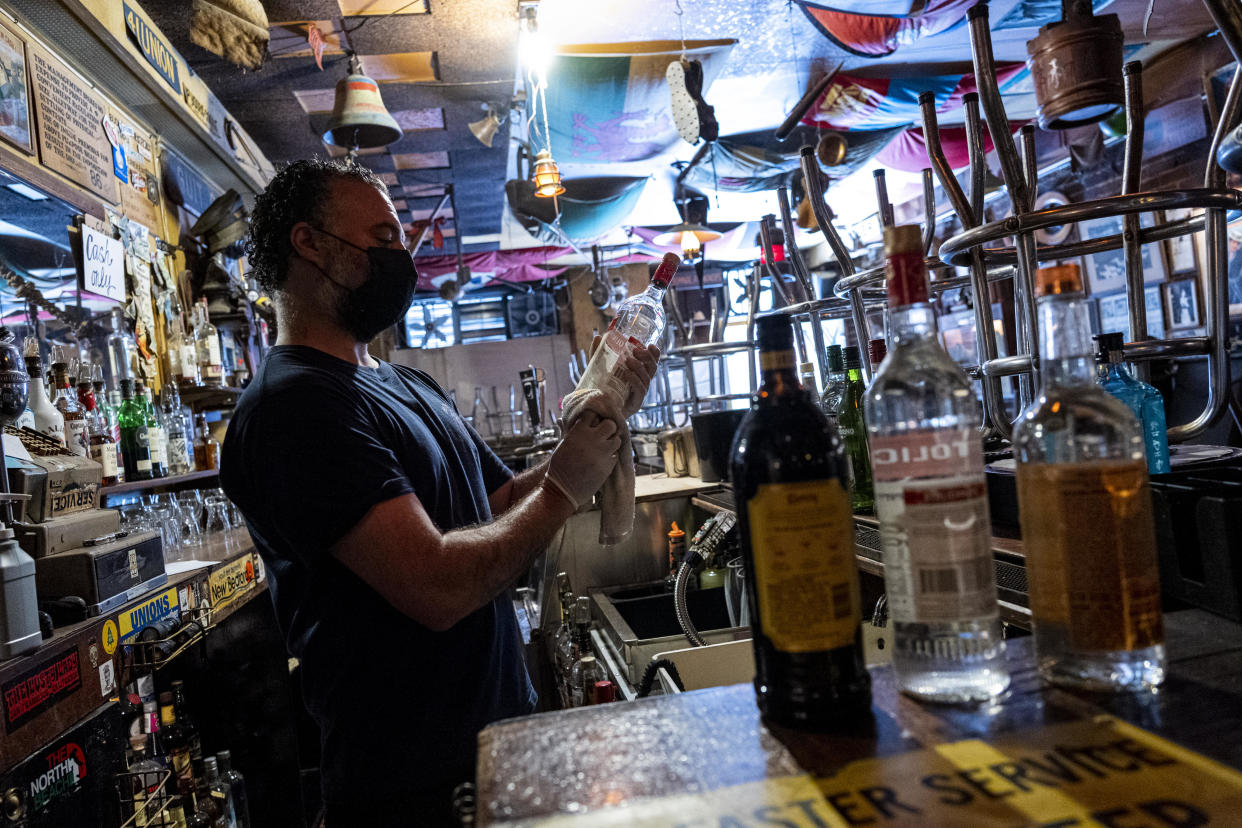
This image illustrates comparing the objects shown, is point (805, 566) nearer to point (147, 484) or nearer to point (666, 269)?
point (666, 269)

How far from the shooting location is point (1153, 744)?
0.55 m

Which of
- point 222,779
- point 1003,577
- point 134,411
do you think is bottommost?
point 222,779

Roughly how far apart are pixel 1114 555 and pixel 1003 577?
1.59ft

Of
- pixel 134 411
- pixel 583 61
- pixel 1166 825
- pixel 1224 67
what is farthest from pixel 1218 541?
pixel 1224 67

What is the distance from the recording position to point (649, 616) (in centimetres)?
275

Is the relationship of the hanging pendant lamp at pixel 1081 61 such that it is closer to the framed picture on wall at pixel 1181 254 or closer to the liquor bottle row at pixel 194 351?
the liquor bottle row at pixel 194 351

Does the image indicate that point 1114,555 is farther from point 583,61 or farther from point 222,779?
point 583,61

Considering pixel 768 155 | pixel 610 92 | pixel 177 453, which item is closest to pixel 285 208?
pixel 177 453

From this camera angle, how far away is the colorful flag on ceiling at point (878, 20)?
4152 mm

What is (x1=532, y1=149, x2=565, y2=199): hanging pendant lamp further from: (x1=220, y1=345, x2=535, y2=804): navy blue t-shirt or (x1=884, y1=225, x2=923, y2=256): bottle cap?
(x1=884, y1=225, x2=923, y2=256): bottle cap

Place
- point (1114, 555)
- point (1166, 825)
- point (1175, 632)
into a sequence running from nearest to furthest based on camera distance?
point (1166, 825) < point (1114, 555) < point (1175, 632)

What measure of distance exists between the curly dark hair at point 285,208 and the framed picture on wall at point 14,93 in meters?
1.16

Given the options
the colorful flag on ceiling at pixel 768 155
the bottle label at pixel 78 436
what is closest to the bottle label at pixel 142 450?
the bottle label at pixel 78 436

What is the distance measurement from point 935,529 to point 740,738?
0.22 metres
